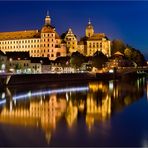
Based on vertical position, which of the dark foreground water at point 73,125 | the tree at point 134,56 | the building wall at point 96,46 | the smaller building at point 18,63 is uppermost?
the building wall at point 96,46

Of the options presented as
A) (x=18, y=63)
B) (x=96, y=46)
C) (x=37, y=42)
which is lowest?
(x=18, y=63)

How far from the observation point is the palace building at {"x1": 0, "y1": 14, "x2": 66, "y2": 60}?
68.2m

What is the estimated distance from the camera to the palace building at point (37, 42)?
224 feet

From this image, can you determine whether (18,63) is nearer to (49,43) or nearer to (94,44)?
(49,43)

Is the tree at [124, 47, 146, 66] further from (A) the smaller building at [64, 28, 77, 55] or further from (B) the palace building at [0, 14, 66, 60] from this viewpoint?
(B) the palace building at [0, 14, 66, 60]

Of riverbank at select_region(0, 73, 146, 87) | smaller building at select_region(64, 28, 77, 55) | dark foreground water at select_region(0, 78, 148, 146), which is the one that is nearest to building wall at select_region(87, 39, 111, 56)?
smaller building at select_region(64, 28, 77, 55)

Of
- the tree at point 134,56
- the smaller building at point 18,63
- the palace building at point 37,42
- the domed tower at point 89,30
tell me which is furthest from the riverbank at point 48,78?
the domed tower at point 89,30

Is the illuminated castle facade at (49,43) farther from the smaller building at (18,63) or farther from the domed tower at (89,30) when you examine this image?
the smaller building at (18,63)

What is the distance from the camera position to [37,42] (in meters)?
70.9

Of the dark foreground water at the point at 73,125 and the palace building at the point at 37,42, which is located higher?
the palace building at the point at 37,42

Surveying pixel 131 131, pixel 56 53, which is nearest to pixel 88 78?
pixel 56 53

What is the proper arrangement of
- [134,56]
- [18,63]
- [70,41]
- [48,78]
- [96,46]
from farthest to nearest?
[96,46] → [70,41] → [134,56] → [18,63] → [48,78]

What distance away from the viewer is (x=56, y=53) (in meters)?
67.7

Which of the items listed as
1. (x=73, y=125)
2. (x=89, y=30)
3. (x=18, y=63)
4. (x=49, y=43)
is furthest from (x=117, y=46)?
(x=73, y=125)
